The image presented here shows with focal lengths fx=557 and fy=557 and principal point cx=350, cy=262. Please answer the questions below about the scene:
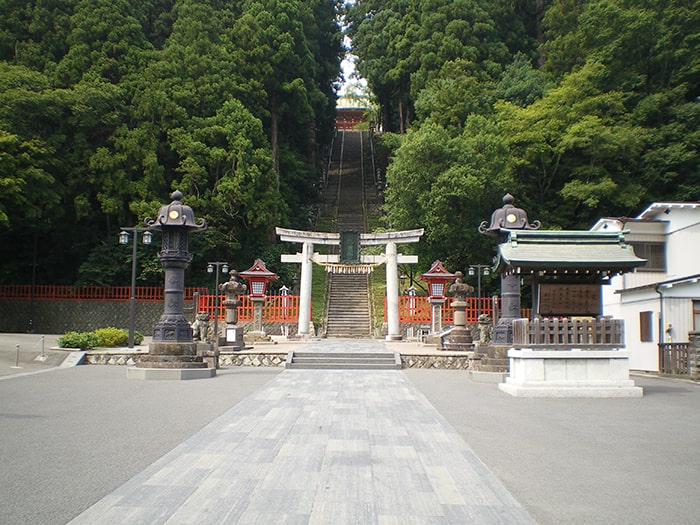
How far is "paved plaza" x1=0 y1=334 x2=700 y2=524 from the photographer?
434cm

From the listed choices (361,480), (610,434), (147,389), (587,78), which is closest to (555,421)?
(610,434)

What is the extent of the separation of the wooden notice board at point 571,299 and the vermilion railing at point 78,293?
19.4 metres

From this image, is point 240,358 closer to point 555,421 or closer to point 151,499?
point 555,421

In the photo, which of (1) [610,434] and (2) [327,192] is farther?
(2) [327,192]

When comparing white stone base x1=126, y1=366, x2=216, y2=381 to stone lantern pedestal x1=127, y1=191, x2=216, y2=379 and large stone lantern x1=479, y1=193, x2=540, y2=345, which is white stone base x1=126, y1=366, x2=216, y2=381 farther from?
large stone lantern x1=479, y1=193, x2=540, y2=345

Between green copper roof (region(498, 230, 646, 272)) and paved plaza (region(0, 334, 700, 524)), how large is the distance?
2.95 meters

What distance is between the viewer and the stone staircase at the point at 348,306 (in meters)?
28.2

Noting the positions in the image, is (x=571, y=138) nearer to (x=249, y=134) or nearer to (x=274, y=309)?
(x=274, y=309)

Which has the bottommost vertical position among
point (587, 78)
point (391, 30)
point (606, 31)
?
point (587, 78)

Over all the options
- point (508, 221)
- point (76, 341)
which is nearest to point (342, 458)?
point (508, 221)

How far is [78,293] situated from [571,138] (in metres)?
25.1

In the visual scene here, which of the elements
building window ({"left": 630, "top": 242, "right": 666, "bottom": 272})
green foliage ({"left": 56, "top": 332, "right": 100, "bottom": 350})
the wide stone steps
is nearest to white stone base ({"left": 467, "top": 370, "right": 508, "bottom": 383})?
the wide stone steps

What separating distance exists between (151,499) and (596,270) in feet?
35.5

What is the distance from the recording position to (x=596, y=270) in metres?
12.5
